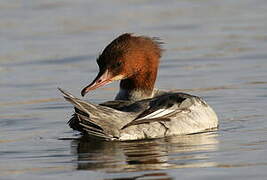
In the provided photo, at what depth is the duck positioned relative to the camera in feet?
36.1

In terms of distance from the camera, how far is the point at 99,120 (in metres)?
10.9

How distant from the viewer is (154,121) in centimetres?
1136

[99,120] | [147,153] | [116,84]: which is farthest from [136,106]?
[116,84]

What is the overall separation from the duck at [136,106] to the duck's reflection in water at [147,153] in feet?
0.49

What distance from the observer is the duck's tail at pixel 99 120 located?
1086 centimetres

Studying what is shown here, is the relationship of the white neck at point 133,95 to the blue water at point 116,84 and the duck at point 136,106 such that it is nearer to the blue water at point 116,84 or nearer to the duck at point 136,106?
the duck at point 136,106

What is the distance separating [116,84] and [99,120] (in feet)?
15.2

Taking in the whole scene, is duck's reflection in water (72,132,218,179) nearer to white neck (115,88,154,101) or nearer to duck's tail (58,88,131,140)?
duck's tail (58,88,131,140)

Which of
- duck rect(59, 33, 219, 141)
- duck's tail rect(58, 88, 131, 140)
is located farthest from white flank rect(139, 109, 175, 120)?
duck's tail rect(58, 88, 131, 140)

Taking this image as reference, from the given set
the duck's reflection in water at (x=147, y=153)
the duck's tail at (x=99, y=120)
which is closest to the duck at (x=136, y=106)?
the duck's tail at (x=99, y=120)

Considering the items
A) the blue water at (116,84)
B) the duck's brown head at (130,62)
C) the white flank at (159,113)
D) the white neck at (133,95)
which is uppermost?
the duck's brown head at (130,62)

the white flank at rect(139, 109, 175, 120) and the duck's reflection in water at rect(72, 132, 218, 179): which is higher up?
the white flank at rect(139, 109, 175, 120)

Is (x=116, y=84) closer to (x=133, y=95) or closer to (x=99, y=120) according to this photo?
(x=133, y=95)

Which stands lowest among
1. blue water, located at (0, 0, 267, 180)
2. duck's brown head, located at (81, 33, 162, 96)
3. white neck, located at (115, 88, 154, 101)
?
blue water, located at (0, 0, 267, 180)
